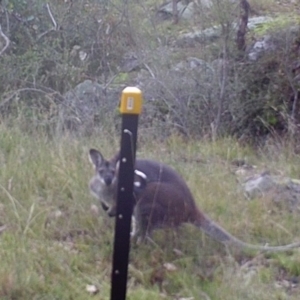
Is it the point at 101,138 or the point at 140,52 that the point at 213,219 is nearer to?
the point at 101,138

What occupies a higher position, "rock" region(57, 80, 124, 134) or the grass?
"rock" region(57, 80, 124, 134)

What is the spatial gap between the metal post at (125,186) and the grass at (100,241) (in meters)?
0.83

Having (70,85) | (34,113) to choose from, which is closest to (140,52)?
(70,85)

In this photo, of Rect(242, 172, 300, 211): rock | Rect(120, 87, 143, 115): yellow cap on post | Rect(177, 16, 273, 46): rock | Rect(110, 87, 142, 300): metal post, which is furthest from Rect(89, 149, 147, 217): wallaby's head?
Rect(177, 16, 273, 46): rock

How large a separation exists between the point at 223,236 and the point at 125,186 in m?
1.82

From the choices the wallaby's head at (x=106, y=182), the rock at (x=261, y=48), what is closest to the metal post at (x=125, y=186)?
the wallaby's head at (x=106, y=182)

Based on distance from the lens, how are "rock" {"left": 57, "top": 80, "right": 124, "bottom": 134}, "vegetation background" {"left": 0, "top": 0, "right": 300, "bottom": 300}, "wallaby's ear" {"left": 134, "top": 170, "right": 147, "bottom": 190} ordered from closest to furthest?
"vegetation background" {"left": 0, "top": 0, "right": 300, "bottom": 300} → "wallaby's ear" {"left": 134, "top": 170, "right": 147, "bottom": 190} → "rock" {"left": 57, "top": 80, "right": 124, "bottom": 134}

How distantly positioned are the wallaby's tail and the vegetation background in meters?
0.06

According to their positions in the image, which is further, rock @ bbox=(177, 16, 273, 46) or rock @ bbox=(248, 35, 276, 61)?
rock @ bbox=(248, 35, 276, 61)

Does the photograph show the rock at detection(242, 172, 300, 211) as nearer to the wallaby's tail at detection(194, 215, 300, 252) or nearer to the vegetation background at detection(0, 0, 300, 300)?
the vegetation background at detection(0, 0, 300, 300)

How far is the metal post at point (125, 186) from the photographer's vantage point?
3799 millimetres

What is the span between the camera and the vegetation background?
5094 mm

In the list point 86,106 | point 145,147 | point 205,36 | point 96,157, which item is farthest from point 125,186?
point 205,36

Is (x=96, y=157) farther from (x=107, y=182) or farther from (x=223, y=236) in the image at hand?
(x=223, y=236)
